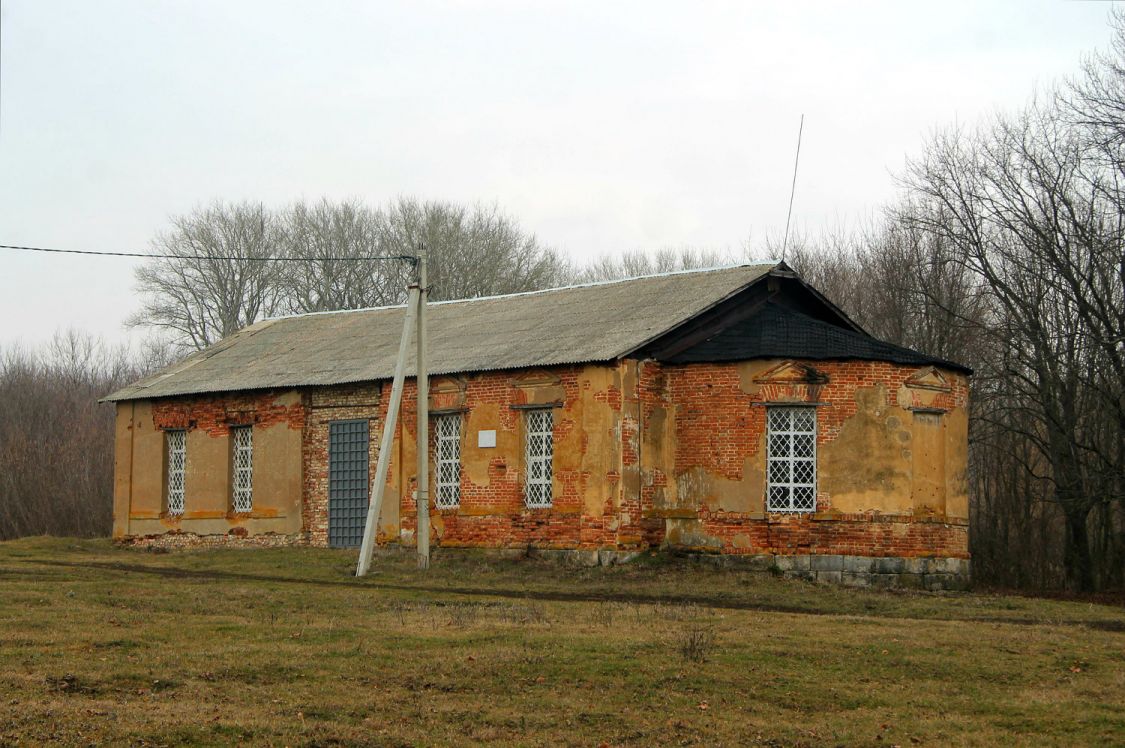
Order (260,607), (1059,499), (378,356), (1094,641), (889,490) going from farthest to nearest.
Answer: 1. (378,356)
2. (1059,499)
3. (889,490)
4. (260,607)
5. (1094,641)

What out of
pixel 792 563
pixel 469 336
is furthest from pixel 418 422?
pixel 792 563

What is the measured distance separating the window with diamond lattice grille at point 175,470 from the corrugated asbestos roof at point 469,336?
1075 mm

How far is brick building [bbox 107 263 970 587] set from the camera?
23453mm

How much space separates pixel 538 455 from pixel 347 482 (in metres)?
5.21

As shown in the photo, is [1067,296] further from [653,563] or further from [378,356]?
[378,356]

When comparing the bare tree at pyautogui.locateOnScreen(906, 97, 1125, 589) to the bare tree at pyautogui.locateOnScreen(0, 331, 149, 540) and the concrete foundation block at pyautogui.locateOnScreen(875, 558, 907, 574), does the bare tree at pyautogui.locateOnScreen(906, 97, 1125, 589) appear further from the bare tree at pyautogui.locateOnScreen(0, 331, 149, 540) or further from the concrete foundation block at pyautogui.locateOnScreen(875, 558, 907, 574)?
the bare tree at pyautogui.locateOnScreen(0, 331, 149, 540)

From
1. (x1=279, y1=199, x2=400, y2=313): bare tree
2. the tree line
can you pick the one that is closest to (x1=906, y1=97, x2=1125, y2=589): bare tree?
the tree line

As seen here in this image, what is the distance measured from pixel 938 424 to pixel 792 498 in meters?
2.80

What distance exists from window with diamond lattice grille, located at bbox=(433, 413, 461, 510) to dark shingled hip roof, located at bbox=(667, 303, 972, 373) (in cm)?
458

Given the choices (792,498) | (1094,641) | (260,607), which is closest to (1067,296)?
(792,498)

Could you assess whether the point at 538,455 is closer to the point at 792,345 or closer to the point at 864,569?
the point at 792,345

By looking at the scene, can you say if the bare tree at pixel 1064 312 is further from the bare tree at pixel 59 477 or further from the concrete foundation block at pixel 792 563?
the bare tree at pixel 59 477

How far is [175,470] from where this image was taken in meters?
32.1

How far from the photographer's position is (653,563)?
23969 mm
